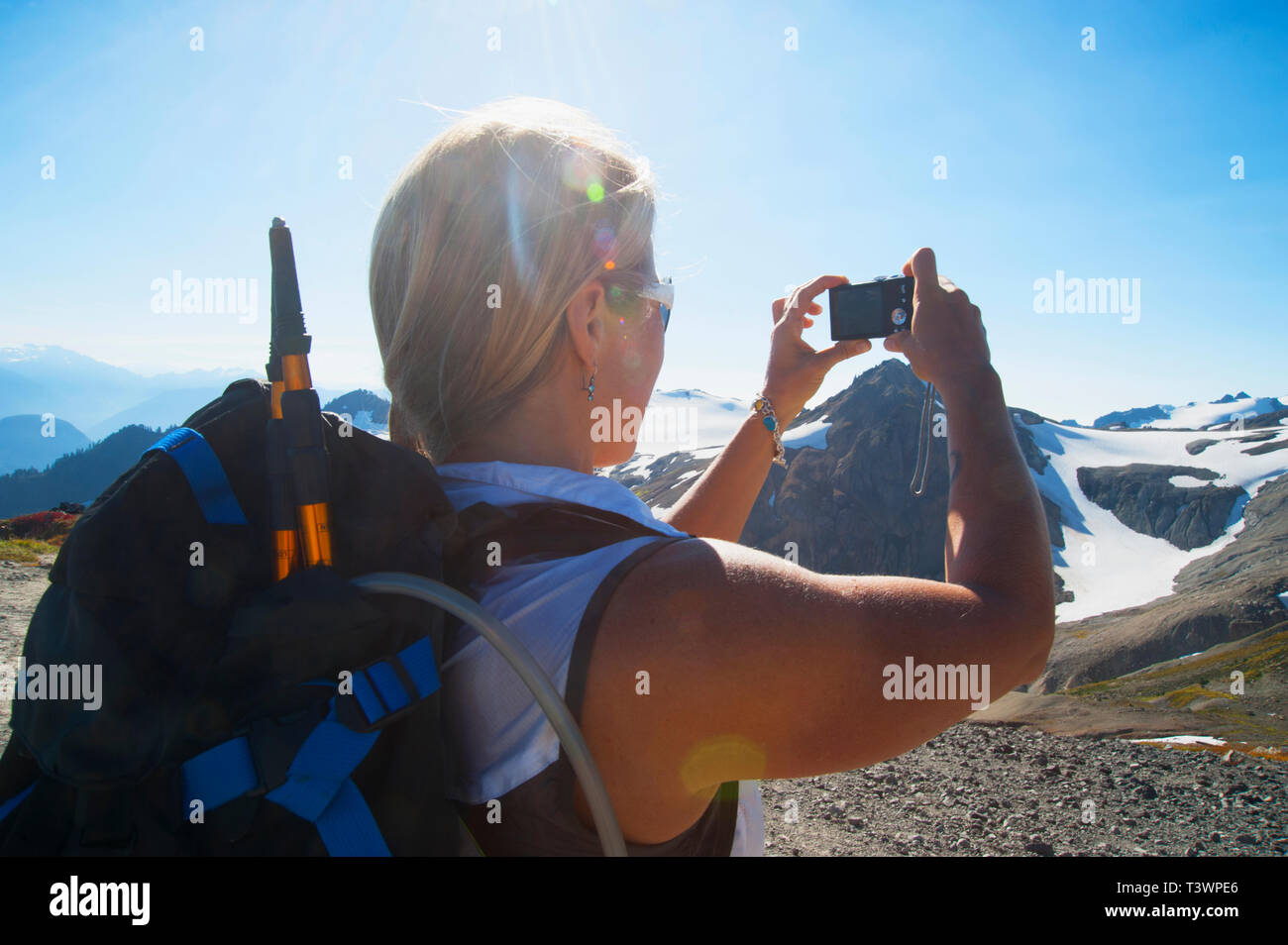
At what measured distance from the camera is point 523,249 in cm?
206

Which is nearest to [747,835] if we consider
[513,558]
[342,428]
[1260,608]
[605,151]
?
[513,558]

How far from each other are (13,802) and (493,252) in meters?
1.65

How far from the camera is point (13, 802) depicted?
1.47 metres

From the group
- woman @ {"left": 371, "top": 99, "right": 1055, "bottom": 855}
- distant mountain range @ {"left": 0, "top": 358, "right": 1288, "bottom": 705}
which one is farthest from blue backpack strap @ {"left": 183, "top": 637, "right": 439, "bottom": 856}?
distant mountain range @ {"left": 0, "top": 358, "right": 1288, "bottom": 705}

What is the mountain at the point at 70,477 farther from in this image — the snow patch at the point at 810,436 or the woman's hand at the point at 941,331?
the woman's hand at the point at 941,331

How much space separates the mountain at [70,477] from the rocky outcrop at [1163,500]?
682 feet

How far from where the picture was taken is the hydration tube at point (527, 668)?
1.57m

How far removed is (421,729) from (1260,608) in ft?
287

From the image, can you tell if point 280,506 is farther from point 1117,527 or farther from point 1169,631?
point 1117,527

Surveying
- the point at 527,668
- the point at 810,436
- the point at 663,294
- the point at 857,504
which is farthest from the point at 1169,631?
the point at 810,436

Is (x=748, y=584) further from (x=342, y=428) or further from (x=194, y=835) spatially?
(x=194, y=835)

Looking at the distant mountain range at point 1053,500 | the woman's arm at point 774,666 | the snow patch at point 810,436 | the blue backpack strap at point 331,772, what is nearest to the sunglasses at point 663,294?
the woman's arm at point 774,666
